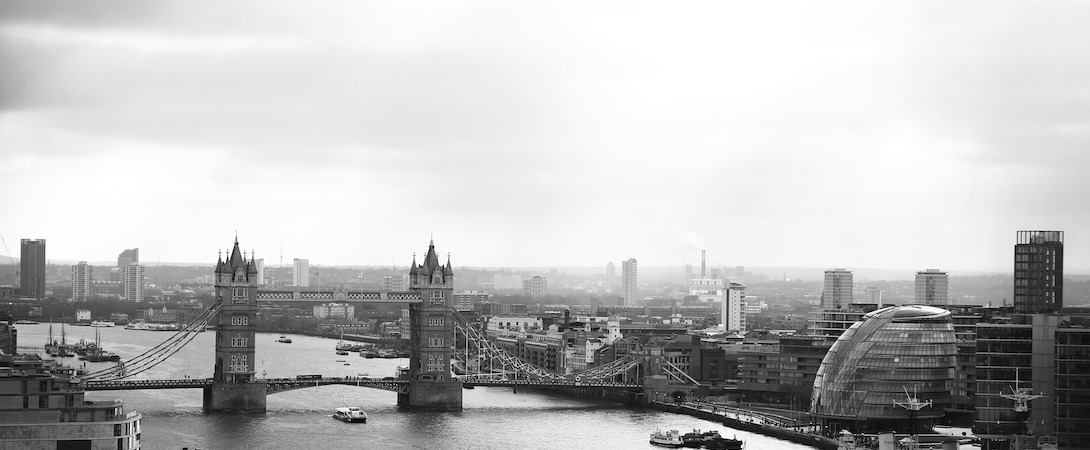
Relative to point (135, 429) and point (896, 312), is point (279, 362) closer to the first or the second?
point (896, 312)

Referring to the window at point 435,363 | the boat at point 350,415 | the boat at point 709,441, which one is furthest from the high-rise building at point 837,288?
the boat at point 350,415

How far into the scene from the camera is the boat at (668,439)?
5825 cm

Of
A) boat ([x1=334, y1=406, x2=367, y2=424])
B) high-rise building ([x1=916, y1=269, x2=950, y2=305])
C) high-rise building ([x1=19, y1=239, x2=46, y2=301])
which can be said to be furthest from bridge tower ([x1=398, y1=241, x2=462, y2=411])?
high-rise building ([x1=916, y1=269, x2=950, y2=305])

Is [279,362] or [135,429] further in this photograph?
[279,362]

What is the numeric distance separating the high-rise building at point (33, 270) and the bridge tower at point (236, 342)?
89.4ft

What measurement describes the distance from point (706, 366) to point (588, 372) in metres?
6.14

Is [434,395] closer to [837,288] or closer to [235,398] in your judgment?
[235,398]

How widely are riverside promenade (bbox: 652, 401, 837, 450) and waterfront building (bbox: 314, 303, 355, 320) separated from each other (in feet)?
367

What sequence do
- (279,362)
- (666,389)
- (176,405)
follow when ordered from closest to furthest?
(176,405) → (666,389) → (279,362)

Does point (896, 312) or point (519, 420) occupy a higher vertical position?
point (896, 312)

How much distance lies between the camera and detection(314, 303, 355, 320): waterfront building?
185 metres

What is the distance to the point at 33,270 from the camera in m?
121

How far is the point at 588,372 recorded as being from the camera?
8556cm

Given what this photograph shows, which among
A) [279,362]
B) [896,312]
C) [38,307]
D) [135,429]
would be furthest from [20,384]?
[38,307]
